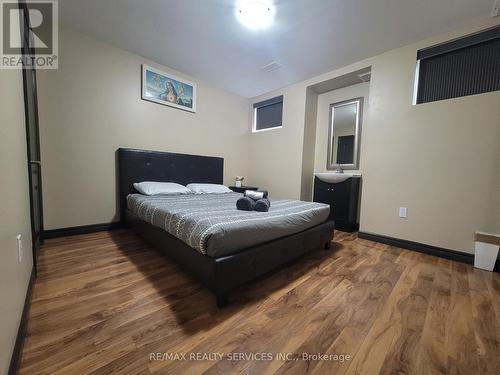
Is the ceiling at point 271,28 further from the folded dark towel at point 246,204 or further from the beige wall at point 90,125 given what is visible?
the folded dark towel at point 246,204

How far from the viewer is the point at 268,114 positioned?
4.18m

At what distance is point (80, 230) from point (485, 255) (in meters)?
4.45

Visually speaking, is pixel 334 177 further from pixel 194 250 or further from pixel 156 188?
pixel 156 188

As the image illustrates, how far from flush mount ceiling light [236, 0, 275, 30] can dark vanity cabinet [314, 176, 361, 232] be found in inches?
90.8

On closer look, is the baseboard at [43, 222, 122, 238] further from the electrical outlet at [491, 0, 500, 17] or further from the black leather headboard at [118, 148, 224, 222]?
the electrical outlet at [491, 0, 500, 17]

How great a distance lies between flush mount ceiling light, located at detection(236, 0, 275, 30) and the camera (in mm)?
1884

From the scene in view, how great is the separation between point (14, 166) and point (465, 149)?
3669 mm

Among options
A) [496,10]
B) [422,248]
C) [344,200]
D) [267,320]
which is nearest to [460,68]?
[496,10]

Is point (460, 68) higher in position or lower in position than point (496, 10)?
lower

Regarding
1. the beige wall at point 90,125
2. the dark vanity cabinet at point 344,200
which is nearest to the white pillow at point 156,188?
the beige wall at point 90,125

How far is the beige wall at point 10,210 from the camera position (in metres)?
0.76

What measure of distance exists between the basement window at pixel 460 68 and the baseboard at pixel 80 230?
4283mm

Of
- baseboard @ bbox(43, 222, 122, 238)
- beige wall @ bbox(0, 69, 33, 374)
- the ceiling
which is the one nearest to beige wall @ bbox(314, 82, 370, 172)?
the ceiling

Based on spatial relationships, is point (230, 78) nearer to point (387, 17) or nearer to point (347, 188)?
point (387, 17)
